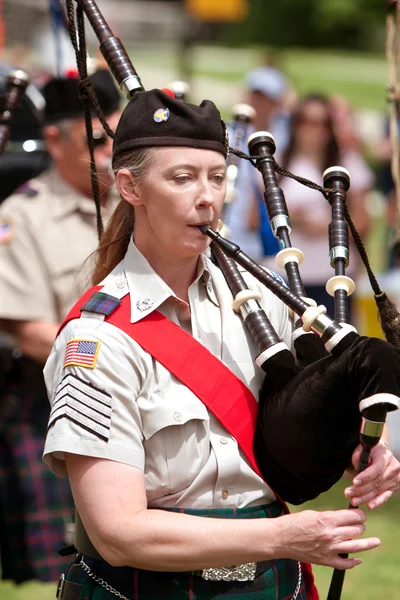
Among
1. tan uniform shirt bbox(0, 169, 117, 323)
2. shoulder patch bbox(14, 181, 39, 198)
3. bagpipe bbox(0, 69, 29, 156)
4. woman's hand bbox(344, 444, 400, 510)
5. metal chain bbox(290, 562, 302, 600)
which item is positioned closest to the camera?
woman's hand bbox(344, 444, 400, 510)

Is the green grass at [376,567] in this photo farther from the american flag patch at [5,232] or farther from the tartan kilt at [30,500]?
the american flag patch at [5,232]

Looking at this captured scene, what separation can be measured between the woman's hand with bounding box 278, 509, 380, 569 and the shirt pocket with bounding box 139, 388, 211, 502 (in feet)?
0.86

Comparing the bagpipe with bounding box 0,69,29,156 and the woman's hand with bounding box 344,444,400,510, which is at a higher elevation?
the bagpipe with bounding box 0,69,29,156

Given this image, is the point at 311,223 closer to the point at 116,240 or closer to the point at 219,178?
the point at 116,240

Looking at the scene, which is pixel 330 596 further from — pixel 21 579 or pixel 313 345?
pixel 21 579

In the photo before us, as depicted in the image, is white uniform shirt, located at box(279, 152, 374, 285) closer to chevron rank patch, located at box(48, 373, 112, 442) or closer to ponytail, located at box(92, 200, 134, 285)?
ponytail, located at box(92, 200, 134, 285)

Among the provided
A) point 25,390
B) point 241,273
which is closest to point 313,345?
point 241,273

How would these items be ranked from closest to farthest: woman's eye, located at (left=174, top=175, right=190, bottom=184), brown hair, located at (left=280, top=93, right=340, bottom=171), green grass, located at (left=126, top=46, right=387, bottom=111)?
woman's eye, located at (left=174, top=175, right=190, bottom=184), brown hair, located at (left=280, top=93, right=340, bottom=171), green grass, located at (left=126, top=46, right=387, bottom=111)

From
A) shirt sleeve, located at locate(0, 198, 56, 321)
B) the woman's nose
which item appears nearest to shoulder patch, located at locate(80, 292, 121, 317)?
the woman's nose

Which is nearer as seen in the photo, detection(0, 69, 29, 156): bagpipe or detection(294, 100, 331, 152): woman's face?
detection(0, 69, 29, 156): bagpipe

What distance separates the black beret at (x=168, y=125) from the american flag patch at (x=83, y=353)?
0.44 meters

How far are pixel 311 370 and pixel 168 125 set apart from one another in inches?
23.6

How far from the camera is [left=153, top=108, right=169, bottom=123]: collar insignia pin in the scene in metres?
2.12

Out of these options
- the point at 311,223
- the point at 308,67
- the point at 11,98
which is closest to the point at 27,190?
the point at 11,98
